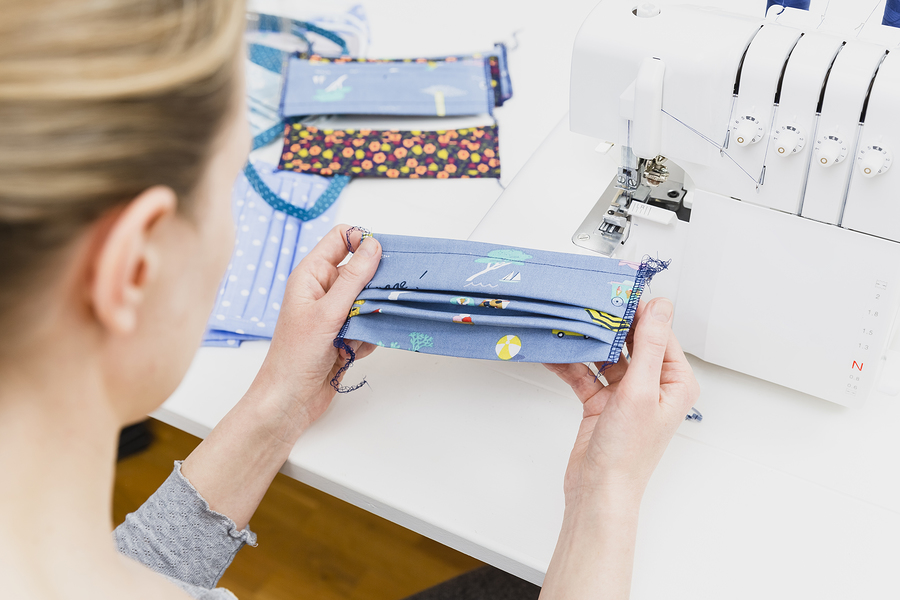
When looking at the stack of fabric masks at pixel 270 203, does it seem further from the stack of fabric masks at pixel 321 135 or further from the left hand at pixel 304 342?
the left hand at pixel 304 342

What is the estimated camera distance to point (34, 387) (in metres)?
0.52

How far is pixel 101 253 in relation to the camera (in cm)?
47

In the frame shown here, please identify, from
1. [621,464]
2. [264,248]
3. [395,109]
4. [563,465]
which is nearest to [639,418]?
[621,464]

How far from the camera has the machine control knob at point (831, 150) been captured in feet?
2.93

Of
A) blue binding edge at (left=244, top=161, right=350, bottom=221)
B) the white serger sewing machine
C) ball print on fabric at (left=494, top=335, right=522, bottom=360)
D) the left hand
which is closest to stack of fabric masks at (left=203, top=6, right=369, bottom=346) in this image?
blue binding edge at (left=244, top=161, right=350, bottom=221)

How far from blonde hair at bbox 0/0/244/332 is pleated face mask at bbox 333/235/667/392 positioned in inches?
20.2

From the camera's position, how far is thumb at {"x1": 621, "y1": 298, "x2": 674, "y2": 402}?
880 mm

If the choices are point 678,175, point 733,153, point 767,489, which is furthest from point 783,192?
point 767,489

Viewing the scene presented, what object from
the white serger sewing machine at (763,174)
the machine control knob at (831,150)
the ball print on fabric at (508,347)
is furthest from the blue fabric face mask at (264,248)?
the machine control knob at (831,150)

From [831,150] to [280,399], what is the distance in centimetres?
74

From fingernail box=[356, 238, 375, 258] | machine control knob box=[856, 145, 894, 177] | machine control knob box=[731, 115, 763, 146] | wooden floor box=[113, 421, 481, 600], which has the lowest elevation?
wooden floor box=[113, 421, 481, 600]

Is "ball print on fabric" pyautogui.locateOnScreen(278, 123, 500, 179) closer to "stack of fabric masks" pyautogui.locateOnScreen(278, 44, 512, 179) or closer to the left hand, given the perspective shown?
"stack of fabric masks" pyautogui.locateOnScreen(278, 44, 512, 179)

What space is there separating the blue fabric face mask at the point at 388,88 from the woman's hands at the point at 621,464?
0.80 m

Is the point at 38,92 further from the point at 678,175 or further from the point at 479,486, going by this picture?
the point at 678,175
